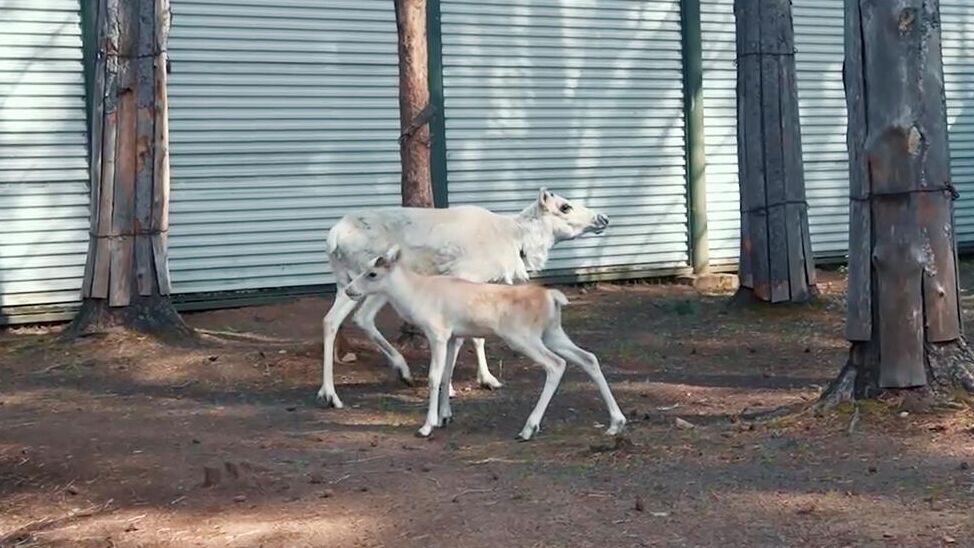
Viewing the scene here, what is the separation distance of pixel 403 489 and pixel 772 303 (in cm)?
682

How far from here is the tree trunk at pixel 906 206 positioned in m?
6.92

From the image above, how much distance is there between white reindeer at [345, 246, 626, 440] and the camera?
24.7ft

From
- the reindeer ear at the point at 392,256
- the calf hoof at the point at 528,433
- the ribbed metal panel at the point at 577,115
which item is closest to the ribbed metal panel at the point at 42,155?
the ribbed metal panel at the point at 577,115

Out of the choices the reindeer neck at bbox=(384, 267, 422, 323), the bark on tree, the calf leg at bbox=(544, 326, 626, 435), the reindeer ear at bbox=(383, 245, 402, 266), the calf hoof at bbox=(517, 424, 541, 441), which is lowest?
the calf hoof at bbox=(517, 424, 541, 441)

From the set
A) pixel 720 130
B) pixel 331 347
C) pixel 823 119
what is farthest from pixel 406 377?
pixel 823 119

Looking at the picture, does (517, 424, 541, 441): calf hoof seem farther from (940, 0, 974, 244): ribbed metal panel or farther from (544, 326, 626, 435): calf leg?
(940, 0, 974, 244): ribbed metal panel

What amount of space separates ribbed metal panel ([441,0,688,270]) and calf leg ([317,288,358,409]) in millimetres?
6289

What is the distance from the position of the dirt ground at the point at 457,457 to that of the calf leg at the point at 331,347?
13 centimetres

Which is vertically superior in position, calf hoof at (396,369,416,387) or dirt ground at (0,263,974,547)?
calf hoof at (396,369,416,387)

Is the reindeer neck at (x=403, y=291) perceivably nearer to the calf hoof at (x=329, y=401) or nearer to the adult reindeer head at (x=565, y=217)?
the calf hoof at (x=329, y=401)

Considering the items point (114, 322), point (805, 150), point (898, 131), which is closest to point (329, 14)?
point (114, 322)

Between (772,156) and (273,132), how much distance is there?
5448mm

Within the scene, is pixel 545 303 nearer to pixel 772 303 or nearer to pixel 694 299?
pixel 772 303

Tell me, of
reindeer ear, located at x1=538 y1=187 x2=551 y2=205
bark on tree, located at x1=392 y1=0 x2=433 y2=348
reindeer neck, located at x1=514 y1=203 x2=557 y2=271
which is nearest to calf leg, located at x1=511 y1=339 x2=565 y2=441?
reindeer neck, located at x1=514 y1=203 x2=557 y2=271
